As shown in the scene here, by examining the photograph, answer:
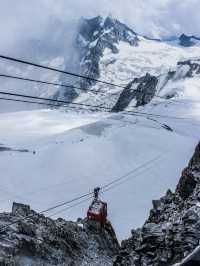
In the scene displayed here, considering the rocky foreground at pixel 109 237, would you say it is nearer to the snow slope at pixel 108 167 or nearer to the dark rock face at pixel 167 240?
the dark rock face at pixel 167 240

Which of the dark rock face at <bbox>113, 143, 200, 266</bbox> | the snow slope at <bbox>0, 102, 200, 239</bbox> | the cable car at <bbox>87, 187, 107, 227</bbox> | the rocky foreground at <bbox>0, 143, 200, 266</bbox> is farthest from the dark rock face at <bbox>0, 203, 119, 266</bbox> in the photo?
the snow slope at <bbox>0, 102, 200, 239</bbox>

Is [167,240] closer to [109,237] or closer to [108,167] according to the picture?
[109,237]

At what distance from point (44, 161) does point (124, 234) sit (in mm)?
28270

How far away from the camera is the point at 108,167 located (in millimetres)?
67188

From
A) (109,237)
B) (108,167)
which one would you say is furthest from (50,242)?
(108,167)

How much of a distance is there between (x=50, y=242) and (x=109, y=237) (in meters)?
7.06

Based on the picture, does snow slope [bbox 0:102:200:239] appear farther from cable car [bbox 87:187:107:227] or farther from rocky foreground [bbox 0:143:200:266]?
rocky foreground [bbox 0:143:200:266]

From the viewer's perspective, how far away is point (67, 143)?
7900 cm

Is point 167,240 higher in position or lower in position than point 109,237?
lower

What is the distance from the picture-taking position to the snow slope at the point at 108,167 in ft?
179

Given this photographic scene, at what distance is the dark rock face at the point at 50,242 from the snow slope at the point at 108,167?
9647mm

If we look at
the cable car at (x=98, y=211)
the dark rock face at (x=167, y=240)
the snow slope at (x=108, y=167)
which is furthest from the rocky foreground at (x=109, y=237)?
the snow slope at (x=108, y=167)

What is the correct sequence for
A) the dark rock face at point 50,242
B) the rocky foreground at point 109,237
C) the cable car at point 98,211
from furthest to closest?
the cable car at point 98,211
the dark rock face at point 50,242
the rocky foreground at point 109,237

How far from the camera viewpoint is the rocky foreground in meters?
19.6
